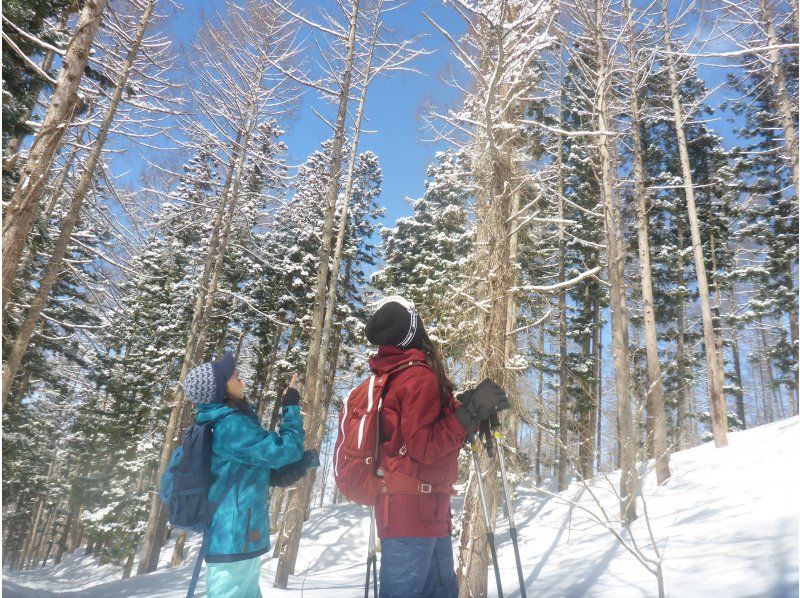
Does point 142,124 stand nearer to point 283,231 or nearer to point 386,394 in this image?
point 386,394

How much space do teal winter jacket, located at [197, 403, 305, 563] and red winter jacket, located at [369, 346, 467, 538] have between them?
802 millimetres

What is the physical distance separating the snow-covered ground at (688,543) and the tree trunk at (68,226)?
400cm

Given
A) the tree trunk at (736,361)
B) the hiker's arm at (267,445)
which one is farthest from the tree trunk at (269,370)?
the tree trunk at (736,361)

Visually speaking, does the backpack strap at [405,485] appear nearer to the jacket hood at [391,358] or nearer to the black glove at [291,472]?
the jacket hood at [391,358]

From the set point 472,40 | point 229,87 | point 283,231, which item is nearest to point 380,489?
point 472,40

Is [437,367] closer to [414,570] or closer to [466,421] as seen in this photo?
[466,421]

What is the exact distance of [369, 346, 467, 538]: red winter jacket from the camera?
196cm

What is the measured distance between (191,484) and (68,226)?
8570 mm

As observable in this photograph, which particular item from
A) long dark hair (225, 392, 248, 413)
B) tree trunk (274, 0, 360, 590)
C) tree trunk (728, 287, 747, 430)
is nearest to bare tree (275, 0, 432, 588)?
tree trunk (274, 0, 360, 590)

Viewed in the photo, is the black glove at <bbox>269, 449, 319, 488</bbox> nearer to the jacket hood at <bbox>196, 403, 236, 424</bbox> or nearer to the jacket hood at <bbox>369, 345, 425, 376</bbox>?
Result: the jacket hood at <bbox>196, 403, 236, 424</bbox>

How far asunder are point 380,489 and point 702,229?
2150 centimetres

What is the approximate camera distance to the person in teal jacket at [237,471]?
8.10 feet

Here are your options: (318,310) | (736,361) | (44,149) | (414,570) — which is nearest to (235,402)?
(414,570)

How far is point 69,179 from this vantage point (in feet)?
39.0
